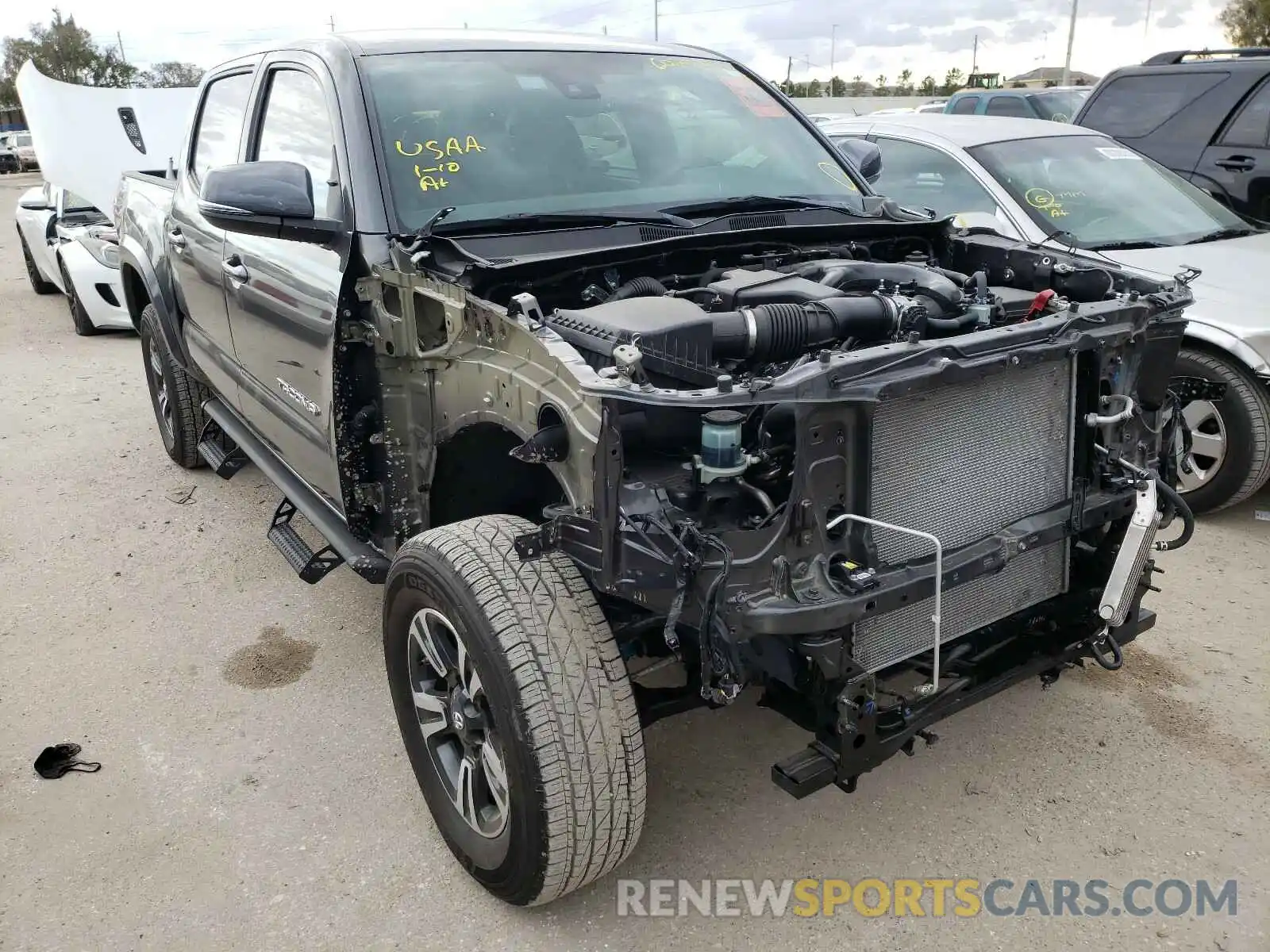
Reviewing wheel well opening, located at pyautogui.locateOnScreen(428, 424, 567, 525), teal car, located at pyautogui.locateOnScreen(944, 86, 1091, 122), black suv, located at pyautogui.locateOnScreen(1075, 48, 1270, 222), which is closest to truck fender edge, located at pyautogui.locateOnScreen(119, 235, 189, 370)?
wheel well opening, located at pyautogui.locateOnScreen(428, 424, 567, 525)

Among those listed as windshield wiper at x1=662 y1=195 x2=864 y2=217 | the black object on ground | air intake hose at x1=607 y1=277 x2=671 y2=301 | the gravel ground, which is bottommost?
the gravel ground

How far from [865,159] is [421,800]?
2835 millimetres

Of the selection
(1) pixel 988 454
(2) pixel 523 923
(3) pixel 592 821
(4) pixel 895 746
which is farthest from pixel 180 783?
(1) pixel 988 454

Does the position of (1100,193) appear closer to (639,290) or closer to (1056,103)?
(639,290)

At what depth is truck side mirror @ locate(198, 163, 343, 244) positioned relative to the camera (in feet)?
9.29

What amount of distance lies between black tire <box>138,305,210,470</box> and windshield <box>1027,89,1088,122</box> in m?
10.7

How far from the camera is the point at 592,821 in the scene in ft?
7.43

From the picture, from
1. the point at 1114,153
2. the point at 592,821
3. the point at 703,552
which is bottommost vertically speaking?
the point at 592,821

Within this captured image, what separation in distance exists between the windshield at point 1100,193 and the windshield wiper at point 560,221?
305 cm

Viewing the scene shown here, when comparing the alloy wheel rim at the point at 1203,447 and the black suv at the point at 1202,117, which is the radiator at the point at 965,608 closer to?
the alloy wheel rim at the point at 1203,447

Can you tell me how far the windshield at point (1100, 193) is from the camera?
215 inches

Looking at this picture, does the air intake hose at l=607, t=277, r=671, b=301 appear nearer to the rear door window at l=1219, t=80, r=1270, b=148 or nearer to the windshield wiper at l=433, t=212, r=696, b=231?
the windshield wiper at l=433, t=212, r=696, b=231

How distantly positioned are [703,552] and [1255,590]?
3078 mm

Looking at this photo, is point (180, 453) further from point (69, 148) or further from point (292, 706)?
point (69, 148)
